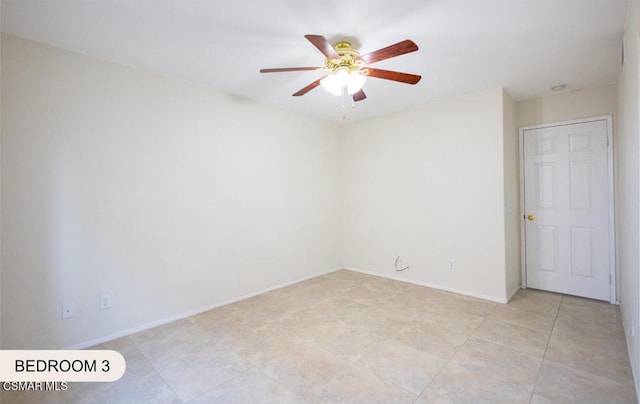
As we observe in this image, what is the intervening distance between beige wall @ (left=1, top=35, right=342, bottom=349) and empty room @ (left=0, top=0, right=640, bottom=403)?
0.06 feet

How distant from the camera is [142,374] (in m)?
2.08

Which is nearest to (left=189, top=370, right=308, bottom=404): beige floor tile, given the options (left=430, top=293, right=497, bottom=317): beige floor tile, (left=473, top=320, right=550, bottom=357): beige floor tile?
(left=473, top=320, right=550, bottom=357): beige floor tile

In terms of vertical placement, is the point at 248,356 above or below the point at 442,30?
below

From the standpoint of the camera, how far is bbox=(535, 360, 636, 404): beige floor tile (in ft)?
5.82

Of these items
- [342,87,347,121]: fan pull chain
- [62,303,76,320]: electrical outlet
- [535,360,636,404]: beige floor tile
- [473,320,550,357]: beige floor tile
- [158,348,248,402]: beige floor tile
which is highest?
[342,87,347,121]: fan pull chain

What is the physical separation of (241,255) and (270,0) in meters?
2.62

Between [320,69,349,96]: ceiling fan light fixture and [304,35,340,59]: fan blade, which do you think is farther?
[320,69,349,96]: ceiling fan light fixture

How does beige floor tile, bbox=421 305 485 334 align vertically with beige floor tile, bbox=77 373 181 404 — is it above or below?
below

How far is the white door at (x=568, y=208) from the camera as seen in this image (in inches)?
130

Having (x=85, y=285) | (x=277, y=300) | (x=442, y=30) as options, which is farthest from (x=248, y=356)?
(x=442, y=30)

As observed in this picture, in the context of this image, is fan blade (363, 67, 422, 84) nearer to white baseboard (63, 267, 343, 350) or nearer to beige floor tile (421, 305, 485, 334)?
beige floor tile (421, 305, 485, 334)

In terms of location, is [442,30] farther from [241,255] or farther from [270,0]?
[241,255]

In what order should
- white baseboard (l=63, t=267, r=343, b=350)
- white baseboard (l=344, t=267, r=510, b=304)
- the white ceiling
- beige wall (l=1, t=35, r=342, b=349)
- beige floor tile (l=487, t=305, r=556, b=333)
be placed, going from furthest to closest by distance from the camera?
white baseboard (l=344, t=267, r=510, b=304)
beige floor tile (l=487, t=305, r=556, b=333)
white baseboard (l=63, t=267, r=343, b=350)
beige wall (l=1, t=35, r=342, b=349)
the white ceiling

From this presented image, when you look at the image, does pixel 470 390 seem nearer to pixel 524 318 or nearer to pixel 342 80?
pixel 524 318
